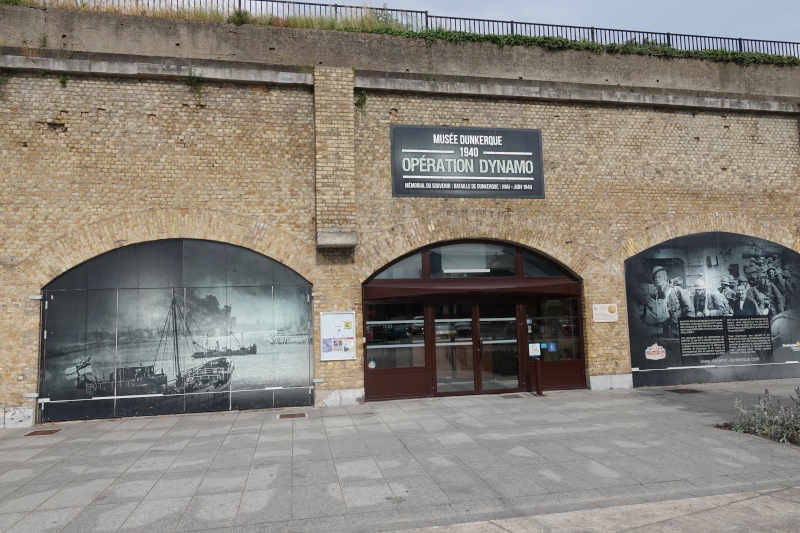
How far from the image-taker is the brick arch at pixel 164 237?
1037 centimetres

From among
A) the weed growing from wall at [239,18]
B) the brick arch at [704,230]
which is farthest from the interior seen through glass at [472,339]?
the weed growing from wall at [239,18]

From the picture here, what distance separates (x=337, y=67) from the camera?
11.8m

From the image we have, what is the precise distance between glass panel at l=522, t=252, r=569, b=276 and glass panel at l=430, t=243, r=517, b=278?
1.04 ft

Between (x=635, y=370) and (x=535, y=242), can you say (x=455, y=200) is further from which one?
(x=635, y=370)

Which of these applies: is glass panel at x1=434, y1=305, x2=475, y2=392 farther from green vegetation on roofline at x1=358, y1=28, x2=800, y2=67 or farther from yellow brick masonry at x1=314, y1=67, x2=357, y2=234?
green vegetation on roofline at x1=358, y1=28, x2=800, y2=67

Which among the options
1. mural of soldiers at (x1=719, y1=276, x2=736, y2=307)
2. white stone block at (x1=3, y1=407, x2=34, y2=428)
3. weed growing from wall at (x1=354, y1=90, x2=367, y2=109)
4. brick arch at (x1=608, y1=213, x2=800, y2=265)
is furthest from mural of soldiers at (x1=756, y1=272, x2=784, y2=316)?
white stone block at (x1=3, y1=407, x2=34, y2=428)

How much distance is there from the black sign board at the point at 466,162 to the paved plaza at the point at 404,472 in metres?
5.13

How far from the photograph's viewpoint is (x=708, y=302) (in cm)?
1335

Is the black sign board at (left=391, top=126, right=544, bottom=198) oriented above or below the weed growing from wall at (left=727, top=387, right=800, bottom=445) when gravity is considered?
above

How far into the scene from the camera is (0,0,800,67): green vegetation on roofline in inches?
474

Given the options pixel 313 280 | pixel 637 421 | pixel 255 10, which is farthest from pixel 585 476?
pixel 255 10

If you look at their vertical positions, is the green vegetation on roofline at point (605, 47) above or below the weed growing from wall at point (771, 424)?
above

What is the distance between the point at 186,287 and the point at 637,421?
30.5 ft

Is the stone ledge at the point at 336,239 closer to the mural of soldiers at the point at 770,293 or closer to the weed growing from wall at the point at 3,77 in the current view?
the weed growing from wall at the point at 3,77
